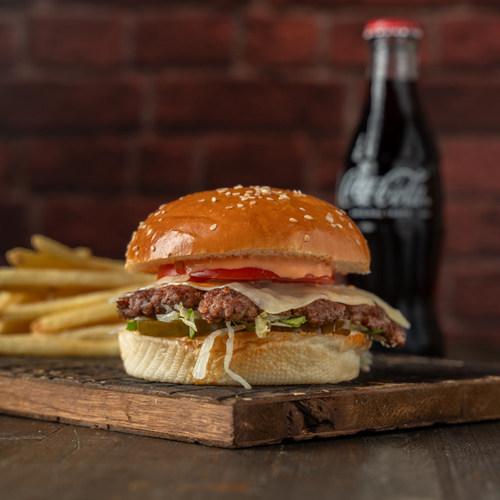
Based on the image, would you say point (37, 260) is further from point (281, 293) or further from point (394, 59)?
point (394, 59)

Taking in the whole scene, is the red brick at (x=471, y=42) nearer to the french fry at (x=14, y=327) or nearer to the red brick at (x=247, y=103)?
the red brick at (x=247, y=103)

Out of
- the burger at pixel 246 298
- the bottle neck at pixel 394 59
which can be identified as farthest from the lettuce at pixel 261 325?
the bottle neck at pixel 394 59

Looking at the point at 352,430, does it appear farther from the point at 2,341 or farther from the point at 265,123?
the point at 265,123

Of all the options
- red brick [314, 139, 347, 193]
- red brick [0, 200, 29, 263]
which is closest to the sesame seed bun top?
red brick [314, 139, 347, 193]

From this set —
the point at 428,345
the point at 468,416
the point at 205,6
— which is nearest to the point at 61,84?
the point at 205,6

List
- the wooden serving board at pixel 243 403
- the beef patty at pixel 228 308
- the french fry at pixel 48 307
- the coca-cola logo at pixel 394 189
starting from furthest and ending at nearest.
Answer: the coca-cola logo at pixel 394 189
the french fry at pixel 48 307
the beef patty at pixel 228 308
the wooden serving board at pixel 243 403

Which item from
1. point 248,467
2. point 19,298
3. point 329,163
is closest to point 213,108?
point 329,163

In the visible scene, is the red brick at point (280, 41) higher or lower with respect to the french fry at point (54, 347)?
higher

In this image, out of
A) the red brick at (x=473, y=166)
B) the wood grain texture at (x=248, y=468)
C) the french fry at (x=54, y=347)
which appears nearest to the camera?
the wood grain texture at (x=248, y=468)
